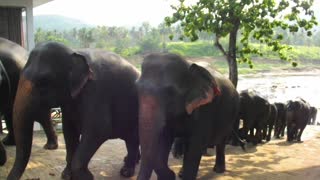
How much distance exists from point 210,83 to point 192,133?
1.98 ft

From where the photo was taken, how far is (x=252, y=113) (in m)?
9.59

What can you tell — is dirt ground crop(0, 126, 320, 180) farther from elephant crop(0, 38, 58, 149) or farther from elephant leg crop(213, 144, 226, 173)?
elephant crop(0, 38, 58, 149)

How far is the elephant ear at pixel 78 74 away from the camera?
16.8 ft

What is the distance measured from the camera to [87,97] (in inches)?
205

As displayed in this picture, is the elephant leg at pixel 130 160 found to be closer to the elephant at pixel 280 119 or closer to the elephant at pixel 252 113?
the elephant at pixel 252 113

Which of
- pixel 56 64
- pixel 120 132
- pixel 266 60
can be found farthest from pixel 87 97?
pixel 266 60

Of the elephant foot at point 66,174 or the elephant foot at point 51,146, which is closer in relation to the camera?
the elephant foot at point 66,174

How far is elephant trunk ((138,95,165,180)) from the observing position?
4508 millimetres

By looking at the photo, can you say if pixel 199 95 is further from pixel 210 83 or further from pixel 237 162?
pixel 237 162

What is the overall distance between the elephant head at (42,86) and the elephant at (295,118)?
24.5 feet

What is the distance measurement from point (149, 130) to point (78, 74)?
3.74 feet

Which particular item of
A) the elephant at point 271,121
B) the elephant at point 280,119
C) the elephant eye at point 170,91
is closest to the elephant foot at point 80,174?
the elephant eye at point 170,91

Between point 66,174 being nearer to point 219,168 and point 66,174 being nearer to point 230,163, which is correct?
point 219,168

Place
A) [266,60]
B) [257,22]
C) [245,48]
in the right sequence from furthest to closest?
1. [266,60]
2. [245,48]
3. [257,22]
